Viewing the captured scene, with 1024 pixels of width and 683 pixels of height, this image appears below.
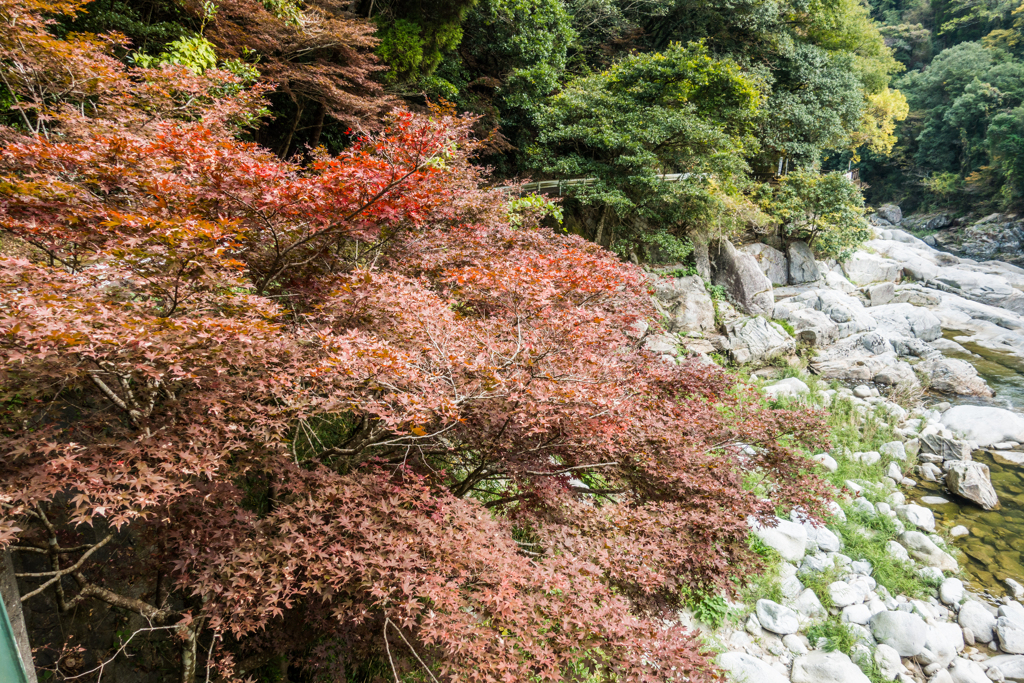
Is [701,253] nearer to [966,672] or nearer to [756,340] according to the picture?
[756,340]

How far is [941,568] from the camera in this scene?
18.7 ft

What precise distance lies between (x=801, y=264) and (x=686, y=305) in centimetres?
548

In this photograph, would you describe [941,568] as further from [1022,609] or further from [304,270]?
[304,270]

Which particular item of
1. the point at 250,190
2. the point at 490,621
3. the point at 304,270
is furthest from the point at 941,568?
the point at 250,190

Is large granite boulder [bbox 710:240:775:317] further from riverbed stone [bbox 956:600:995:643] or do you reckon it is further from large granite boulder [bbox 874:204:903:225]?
large granite boulder [bbox 874:204:903:225]

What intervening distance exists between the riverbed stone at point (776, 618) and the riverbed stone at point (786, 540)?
0.69 metres

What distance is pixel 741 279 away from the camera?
35.4 feet

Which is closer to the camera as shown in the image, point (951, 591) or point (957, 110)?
point (951, 591)

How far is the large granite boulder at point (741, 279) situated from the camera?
35.1ft

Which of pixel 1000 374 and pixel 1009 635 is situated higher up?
pixel 1000 374

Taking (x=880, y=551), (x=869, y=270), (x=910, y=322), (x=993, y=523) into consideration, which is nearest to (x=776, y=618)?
(x=880, y=551)

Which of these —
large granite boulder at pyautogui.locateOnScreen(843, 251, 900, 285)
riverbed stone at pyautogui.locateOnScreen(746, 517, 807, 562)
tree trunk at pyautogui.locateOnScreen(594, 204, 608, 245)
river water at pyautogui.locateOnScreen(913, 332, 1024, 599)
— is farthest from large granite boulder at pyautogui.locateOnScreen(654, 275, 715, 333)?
large granite boulder at pyautogui.locateOnScreen(843, 251, 900, 285)

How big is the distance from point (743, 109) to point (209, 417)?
10480mm

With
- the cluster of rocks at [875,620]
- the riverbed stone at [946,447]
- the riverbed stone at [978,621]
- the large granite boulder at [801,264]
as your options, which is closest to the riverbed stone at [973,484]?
the riverbed stone at [946,447]
